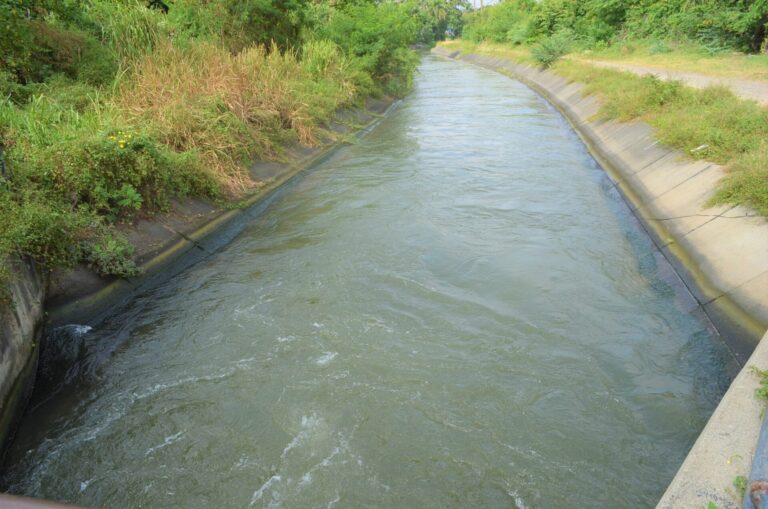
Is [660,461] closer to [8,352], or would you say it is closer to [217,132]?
[8,352]

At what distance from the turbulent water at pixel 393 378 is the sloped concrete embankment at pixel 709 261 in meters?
0.33

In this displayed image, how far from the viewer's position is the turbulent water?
3863mm

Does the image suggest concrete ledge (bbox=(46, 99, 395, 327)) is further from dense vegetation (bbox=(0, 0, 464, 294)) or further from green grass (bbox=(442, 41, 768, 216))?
green grass (bbox=(442, 41, 768, 216))

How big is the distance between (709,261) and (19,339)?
24.4ft

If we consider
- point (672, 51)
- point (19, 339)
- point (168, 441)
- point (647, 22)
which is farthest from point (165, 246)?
point (647, 22)

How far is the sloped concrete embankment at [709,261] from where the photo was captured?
3.08 metres

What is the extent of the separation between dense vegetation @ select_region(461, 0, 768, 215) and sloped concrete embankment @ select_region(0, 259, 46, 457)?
315 inches

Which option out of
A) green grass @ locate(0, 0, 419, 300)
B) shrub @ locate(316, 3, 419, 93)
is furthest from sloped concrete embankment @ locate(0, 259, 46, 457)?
shrub @ locate(316, 3, 419, 93)

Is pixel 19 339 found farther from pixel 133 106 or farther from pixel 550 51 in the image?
pixel 550 51

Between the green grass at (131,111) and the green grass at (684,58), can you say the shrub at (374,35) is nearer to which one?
the green grass at (131,111)

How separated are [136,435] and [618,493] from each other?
3.78m

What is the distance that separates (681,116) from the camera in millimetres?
10234

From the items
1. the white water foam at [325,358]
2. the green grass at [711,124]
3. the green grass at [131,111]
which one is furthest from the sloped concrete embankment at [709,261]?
the green grass at [131,111]

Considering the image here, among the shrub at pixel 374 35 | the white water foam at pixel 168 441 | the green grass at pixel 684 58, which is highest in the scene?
the shrub at pixel 374 35
